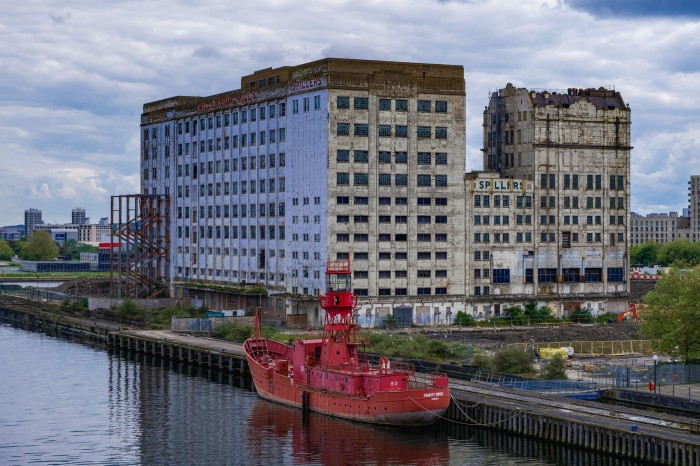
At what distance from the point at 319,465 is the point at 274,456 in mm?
4017

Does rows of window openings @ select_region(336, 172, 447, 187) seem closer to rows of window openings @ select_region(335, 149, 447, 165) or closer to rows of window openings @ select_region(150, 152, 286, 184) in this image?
rows of window openings @ select_region(335, 149, 447, 165)

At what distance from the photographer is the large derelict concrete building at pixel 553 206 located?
154m

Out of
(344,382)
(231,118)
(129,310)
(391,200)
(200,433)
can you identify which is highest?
(231,118)

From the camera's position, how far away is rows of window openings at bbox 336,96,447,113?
14612cm

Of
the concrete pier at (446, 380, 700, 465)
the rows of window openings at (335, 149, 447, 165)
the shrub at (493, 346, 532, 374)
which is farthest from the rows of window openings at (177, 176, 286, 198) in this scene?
the concrete pier at (446, 380, 700, 465)

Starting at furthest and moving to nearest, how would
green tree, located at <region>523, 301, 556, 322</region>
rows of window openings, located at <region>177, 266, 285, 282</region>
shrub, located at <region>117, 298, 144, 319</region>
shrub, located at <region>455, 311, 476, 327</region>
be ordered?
1. shrub, located at <region>117, 298, 144, 319</region>
2. rows of window openings, located at <region>177, 266, 285, 282</region>
3. green tree, located at <region>523, 301, 556, 322</region>
4. shrub, located at <region>455, 311, 476, 327</region>

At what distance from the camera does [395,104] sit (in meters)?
148

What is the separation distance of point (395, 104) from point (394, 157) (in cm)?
666

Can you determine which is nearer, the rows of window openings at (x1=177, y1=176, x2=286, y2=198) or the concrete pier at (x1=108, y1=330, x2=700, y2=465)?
the concrete pier at (x1=108, y1=330, x2=700, y2=465)

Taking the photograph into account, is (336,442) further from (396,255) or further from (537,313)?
(537,313)

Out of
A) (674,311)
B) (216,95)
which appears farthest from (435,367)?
(216,95)

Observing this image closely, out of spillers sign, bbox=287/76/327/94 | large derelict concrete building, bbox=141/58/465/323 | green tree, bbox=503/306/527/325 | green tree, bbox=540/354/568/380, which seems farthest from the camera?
green tree, bbox=503/306/527/325

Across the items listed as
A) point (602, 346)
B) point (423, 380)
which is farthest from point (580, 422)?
point (602, 346)

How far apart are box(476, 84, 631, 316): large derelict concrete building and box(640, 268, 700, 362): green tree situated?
171ft
